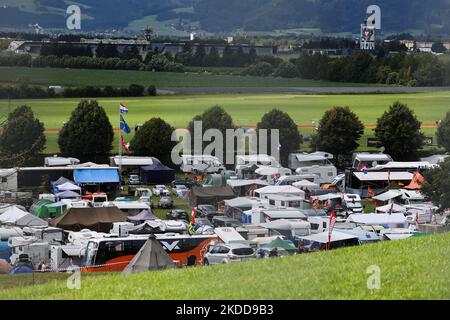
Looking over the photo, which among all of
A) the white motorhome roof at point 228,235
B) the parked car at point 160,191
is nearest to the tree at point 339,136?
the parked car at point 160,191

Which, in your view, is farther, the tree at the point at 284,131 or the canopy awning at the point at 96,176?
the tree at the point at 284,131

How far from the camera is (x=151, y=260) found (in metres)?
7.45

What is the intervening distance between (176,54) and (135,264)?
30.4 meters

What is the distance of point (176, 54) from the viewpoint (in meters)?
37.4

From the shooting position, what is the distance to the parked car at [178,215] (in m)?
14.2

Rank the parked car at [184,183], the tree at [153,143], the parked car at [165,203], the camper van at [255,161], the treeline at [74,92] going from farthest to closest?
1. the treeline at [74,92]
2. the tree at [153,143]
3. the camper van at [255,161]
4. the parked car at [184,183]
5. the parked car at [165,203]

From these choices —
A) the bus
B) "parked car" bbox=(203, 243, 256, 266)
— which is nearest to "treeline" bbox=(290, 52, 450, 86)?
the bus

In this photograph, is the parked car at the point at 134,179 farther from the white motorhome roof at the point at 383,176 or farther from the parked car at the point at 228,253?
the parked car at the point at 228,253

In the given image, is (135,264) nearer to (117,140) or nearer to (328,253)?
(328,253)

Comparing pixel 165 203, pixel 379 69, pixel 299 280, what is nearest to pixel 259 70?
pixel 379 69

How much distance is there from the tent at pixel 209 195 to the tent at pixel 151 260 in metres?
7.86

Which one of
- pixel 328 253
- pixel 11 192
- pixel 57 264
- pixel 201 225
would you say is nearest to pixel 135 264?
pixel 328 253

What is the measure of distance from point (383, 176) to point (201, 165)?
12.7 ft

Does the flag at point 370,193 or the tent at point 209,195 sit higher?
the tent at point 209,195
